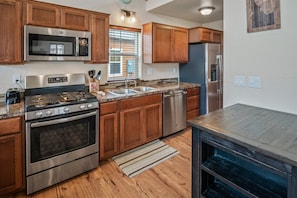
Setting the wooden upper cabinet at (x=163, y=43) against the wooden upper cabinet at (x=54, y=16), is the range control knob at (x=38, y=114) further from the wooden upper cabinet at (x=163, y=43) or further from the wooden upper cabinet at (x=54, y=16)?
the wooden upper cabinet at (x=163, y=43)

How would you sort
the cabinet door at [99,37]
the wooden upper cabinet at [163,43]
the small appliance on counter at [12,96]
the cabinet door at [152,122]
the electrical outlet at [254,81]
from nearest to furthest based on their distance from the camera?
A: the electrical outlet at [254,81], the small appliance on counter at [12,96], the cabinet door at [99,37], the cabinet door at [152,122], the wooden upper cabinet at [163,43]

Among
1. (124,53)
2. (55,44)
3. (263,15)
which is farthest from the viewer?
(124,53)

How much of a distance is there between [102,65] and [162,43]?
1.30 m

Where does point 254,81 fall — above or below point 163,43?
below

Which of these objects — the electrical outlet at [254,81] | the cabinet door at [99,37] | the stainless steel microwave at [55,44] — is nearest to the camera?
the electrical outlet at [254,81]

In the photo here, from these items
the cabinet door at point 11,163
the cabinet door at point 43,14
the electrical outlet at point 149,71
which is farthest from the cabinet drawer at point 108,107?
the electrical outlet at point 149,71

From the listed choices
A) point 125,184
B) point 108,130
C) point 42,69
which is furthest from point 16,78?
point 125,184

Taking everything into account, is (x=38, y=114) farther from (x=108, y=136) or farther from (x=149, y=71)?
(x=149, y=71)

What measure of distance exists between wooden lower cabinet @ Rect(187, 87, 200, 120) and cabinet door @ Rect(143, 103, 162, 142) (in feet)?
3.00

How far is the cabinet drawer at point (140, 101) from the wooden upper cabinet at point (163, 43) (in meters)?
0.81

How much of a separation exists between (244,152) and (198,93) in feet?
10.1

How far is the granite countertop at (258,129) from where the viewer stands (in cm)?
123

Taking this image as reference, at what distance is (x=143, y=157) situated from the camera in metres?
3.04

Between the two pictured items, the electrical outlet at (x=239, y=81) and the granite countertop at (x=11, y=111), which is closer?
the granite countertop at (x=11, y=111)
